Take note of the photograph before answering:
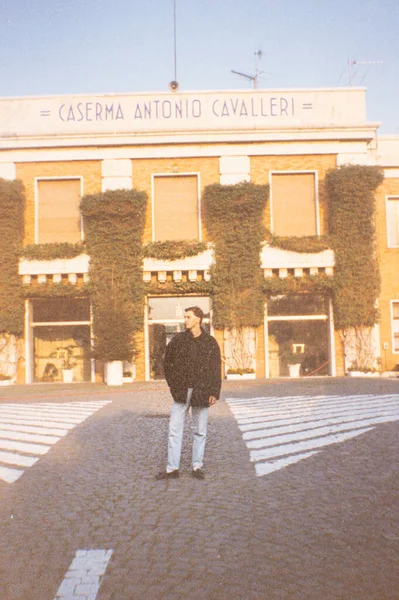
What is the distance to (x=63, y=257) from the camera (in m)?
22.3

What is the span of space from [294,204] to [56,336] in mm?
9852

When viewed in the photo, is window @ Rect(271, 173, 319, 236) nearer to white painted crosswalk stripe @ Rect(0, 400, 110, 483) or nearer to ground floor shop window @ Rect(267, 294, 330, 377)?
ground floor shop window @ Rect(267, 294, 330, 377)

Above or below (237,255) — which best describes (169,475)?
below

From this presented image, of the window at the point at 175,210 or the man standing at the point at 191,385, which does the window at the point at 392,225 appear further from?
the man standing at the point at 191,385

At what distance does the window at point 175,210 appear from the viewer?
2294 centimetres

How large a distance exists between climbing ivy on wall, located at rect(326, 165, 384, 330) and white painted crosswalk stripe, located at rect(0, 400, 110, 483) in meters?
10.4

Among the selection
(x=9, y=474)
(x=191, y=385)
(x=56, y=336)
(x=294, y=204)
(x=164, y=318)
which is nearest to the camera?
(x=191, y=385)

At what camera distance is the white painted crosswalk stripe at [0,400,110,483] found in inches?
297

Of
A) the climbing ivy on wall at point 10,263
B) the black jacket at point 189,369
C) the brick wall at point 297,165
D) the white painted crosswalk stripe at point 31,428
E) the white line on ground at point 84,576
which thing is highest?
the brick wall at point 297,165

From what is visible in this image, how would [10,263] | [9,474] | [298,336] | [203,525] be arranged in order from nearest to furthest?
1. [203,525]
2. [9,474]
3. [10,263]
4. [298,336]

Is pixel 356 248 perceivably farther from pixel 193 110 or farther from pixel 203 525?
pixel 203 525

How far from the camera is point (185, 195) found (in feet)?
75.8

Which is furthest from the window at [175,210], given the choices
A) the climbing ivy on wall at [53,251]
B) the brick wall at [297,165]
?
the climbing ivy on wall at [53,251]

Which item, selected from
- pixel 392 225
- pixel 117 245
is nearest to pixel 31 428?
pixel 117 245
